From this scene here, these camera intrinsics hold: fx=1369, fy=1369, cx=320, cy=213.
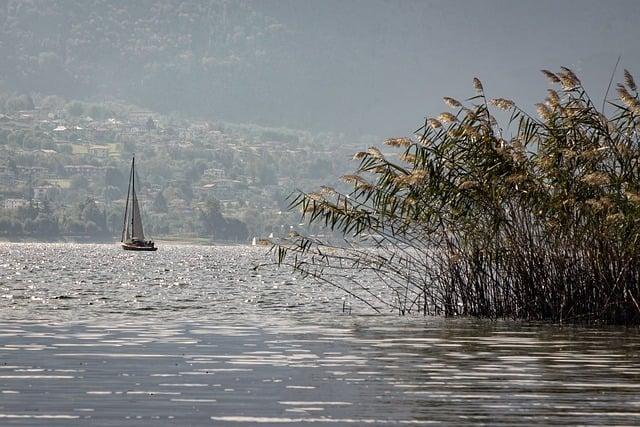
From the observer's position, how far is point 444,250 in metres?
24.3

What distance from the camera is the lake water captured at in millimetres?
12266

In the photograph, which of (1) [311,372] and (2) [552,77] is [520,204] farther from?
(1) [311,372]

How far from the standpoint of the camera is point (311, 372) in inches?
634

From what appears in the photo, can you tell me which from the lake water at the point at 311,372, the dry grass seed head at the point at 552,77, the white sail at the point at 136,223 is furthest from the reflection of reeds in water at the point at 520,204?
the white sail at the point at 136,223

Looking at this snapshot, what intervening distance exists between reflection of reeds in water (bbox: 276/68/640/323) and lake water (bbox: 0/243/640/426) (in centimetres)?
92

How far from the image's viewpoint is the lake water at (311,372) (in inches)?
483

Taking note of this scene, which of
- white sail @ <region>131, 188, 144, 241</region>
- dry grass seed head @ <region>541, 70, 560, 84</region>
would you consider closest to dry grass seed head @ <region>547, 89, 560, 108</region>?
dry grass seed head @ <region>541, 70, 560, 84</region>

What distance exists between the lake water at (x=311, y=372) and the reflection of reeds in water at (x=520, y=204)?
92 cm

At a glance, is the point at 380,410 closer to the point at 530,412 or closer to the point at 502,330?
the point at 530,412

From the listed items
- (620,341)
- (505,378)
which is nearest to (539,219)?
(620,341)

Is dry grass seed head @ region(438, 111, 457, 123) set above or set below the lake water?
above

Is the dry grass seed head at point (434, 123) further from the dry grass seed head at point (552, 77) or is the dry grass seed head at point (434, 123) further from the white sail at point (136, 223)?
the white sail at point (136, 223)

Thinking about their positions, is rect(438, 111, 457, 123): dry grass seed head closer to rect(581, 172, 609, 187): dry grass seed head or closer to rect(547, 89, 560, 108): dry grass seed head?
rect(547, 89, 560, 108): dry grass seed head

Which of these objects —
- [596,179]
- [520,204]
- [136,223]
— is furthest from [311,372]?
[136,223]
